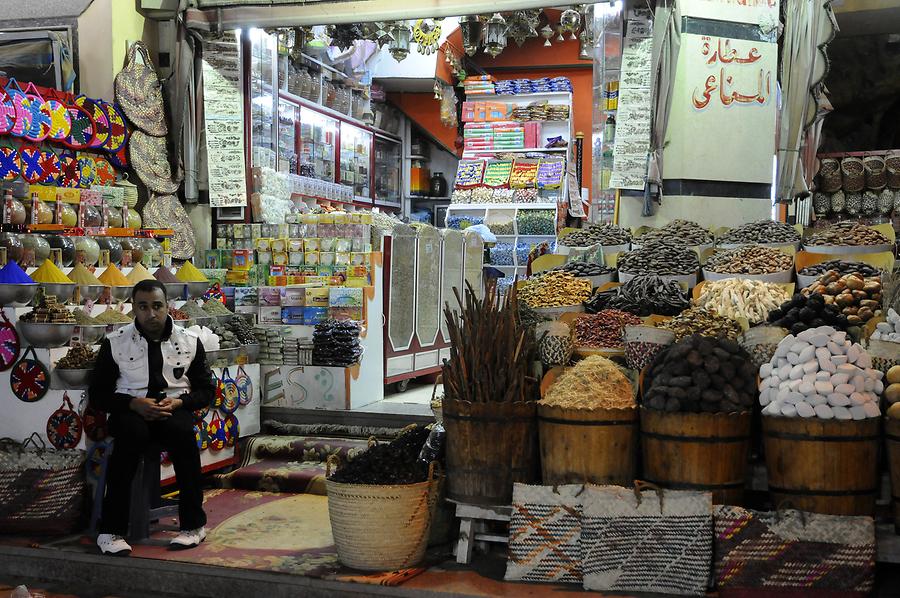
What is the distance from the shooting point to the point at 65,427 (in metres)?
4.70

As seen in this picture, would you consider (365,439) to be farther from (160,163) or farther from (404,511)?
(160,163)

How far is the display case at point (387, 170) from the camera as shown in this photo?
12.8m

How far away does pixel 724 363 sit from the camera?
366 cm

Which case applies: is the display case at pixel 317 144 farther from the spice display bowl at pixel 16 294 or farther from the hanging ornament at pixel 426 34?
the spice display bowl at pixel 16 294

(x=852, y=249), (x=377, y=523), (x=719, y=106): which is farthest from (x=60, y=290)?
(x=719, y=106)

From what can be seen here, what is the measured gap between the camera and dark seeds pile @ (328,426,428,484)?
3.89 m

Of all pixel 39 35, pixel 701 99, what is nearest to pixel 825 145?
pixel 701 99

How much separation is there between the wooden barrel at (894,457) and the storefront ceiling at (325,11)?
4640 millimetres

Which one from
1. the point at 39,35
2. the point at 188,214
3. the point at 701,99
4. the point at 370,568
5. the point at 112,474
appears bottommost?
the point at 370,568

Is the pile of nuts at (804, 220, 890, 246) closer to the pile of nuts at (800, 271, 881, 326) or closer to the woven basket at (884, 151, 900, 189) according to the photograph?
the pile of nuts at (800, 271, 881, 326)

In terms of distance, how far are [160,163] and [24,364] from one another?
145 inches

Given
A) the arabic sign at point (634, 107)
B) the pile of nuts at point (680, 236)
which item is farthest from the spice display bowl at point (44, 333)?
the arabic sign at point (634, 107)

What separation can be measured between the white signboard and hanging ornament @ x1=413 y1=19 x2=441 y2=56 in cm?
194

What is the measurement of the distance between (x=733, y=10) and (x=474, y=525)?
5.48 metres
